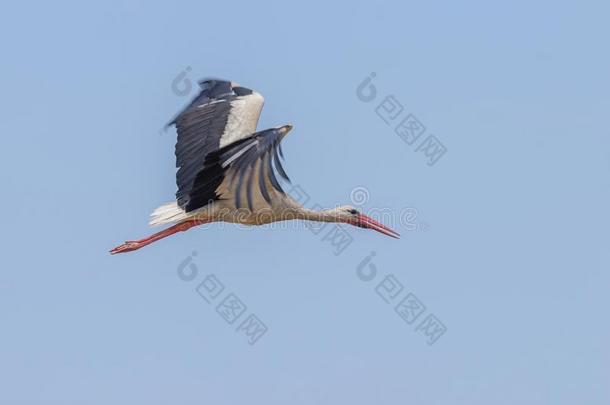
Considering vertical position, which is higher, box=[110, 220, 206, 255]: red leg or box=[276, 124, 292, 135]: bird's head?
box=[110, 220, 206, 255]: red leg

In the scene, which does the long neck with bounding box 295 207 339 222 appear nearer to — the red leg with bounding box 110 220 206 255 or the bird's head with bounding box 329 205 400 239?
the bird's head with bounding box 329 205 400 239

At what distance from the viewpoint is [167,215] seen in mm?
15812

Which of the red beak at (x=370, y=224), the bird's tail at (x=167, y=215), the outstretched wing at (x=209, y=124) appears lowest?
the red beak at (x=370, y=224)

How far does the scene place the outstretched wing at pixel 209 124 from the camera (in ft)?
53.6

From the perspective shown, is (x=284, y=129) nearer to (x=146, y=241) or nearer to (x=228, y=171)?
(x=228, y=171)

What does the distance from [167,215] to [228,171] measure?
2.39 meters

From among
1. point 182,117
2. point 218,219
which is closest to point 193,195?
point 218,219

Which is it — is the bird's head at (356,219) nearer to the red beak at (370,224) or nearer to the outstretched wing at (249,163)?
the red beak at (370,224)

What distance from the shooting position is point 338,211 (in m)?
16.8

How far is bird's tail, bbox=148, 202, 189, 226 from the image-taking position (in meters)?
15.7

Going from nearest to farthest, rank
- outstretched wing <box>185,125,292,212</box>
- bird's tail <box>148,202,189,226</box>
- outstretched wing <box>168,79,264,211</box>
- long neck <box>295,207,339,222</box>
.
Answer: outstretched wing <box>185,125,292,212</box>, bird's tail <box>148,202,189,226</box>, long neck <box>295,207,339,222</box>, outstretched wing <box>168,79,264,211</box>

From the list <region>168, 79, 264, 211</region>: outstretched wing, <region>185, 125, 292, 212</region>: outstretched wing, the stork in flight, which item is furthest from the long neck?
<region>185, 125, 292, 212</region>: outstretched wing

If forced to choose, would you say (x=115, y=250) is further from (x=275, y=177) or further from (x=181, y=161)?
(x=275, y=177)

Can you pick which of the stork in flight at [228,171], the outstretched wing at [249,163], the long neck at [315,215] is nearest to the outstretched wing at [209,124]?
the stork in flight at [228,171]
